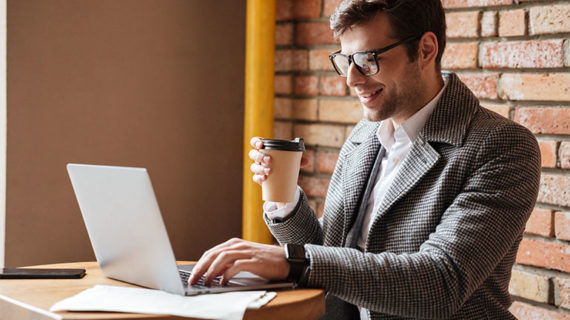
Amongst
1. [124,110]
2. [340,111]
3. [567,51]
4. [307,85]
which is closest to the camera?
[567,51]

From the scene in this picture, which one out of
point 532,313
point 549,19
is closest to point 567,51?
point 549,19

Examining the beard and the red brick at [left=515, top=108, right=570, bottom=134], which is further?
the red brick at [left=515, top=108, right=570, bottom=134]

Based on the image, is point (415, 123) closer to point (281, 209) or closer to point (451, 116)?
point (451, 116)

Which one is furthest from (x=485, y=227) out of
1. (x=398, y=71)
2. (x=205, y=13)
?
(x=205, y=13)

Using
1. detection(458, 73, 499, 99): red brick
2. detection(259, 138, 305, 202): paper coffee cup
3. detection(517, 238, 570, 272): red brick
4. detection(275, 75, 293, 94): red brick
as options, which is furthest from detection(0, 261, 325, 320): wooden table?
detection(275, 75, 293, 94): red brick

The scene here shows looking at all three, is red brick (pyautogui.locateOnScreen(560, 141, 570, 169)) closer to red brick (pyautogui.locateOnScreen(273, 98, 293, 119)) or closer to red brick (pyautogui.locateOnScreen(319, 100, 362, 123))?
red brick (pyautogui.locateOnScreen(319, 100, 362, 123))

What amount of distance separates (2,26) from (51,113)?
11.3 inches

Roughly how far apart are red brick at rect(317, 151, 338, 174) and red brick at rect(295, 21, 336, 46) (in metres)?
0.40

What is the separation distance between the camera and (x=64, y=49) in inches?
79.5

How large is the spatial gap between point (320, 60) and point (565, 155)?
941 millimetres

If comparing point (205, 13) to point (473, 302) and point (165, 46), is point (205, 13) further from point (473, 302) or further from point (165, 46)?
point (473, 302)

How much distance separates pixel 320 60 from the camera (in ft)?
7.79

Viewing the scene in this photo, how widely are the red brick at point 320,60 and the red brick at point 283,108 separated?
17 cm

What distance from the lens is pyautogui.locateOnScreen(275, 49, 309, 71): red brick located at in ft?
7.98
